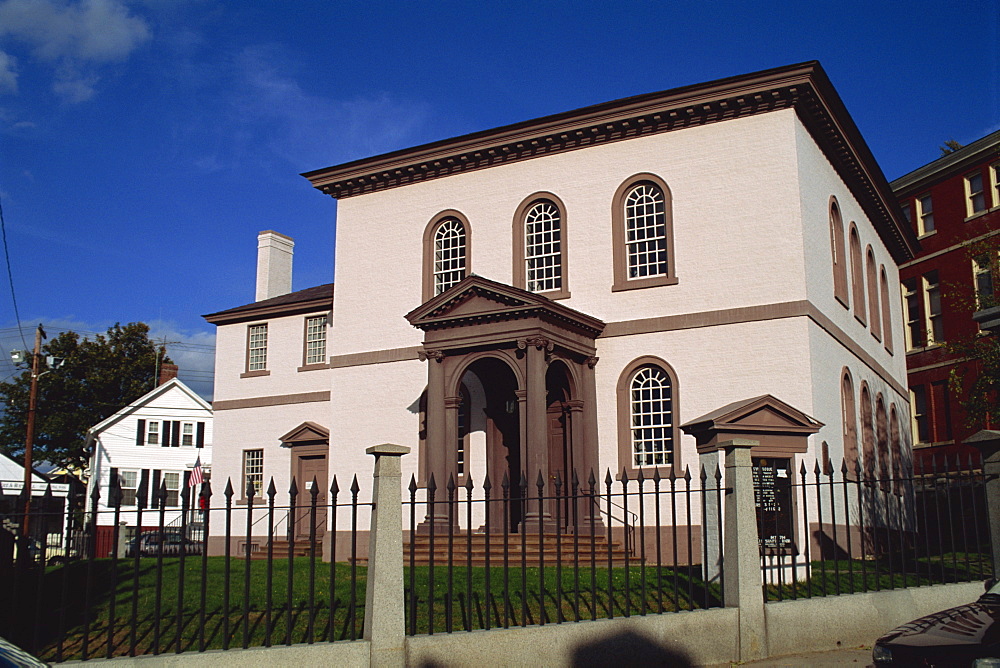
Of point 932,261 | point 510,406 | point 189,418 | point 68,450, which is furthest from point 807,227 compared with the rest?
point 68,450

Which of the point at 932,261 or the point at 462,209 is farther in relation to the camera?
the point at 932,261

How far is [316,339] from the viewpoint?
2734 centimetres

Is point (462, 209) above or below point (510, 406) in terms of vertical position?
above

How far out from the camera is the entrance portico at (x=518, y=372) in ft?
59.2

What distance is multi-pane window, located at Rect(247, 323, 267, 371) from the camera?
28.3m

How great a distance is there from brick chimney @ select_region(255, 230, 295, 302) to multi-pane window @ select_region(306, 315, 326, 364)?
4804 millimetres

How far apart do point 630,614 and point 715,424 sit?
3583 mm

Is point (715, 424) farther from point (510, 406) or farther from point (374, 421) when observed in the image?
point (374, 421)

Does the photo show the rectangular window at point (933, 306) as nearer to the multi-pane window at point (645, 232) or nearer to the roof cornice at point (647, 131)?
the roof cornice at point (647, 131)

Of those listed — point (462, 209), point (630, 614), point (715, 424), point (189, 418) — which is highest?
point (462, 209)

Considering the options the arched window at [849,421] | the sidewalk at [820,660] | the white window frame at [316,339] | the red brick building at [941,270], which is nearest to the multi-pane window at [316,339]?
the white window frame at [316,339]

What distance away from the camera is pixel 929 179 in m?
35.7

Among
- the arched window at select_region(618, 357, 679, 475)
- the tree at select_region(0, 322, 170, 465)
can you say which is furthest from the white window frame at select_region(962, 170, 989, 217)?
the tree at select_region(0, 322, 170, 465)

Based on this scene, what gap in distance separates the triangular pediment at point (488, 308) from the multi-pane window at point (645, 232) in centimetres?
161
